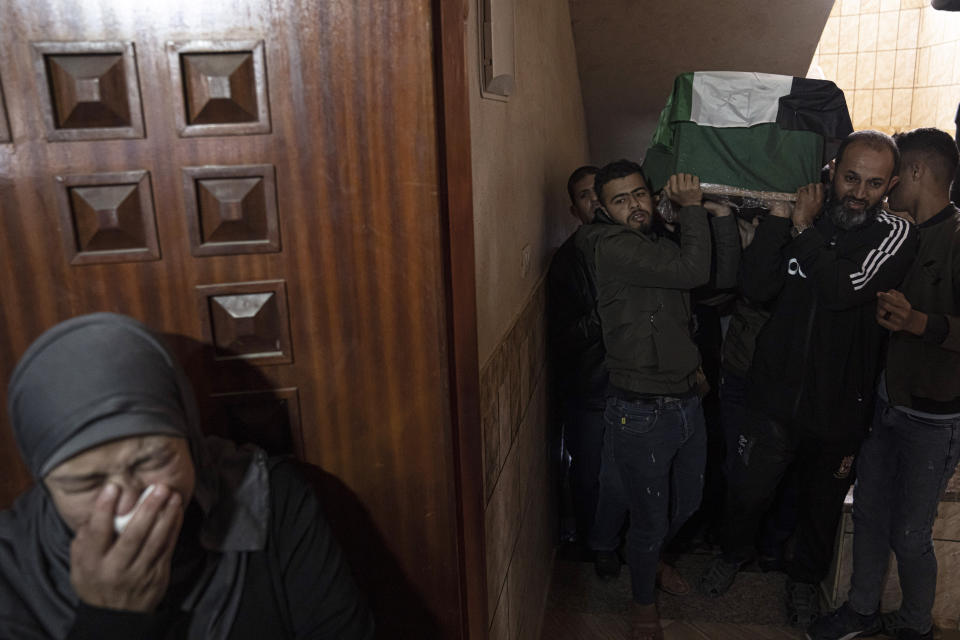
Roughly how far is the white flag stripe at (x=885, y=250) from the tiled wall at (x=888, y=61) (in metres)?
3.28

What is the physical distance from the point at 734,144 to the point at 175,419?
73.8 inches

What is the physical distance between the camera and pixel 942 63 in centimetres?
468

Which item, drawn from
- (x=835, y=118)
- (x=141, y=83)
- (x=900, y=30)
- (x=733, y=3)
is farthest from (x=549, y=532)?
(x=900, y=30)

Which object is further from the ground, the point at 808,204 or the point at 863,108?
the point at 863,108

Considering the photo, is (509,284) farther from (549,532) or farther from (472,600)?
(549,532)

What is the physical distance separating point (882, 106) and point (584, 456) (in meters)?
3.93

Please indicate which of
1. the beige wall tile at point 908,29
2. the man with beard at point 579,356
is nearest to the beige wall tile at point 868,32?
the beige wall tile at point 908,29

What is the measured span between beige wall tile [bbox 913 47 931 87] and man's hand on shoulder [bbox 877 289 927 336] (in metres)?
3.59

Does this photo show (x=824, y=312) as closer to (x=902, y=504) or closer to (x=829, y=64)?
(x=902, y=504)

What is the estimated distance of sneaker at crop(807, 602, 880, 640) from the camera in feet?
7.92

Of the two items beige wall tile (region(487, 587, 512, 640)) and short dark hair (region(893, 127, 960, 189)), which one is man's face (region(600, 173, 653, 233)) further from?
beige wall tile (region(487, 587, 512, 640))

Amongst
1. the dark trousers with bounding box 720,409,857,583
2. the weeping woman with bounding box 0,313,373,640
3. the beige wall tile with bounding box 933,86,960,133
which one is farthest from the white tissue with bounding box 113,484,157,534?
the beige wall tile with bounding box 933,86,960,133

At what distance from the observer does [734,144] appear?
2.20 meters

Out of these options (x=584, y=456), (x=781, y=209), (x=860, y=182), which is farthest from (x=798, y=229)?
(x=584, y=456)
